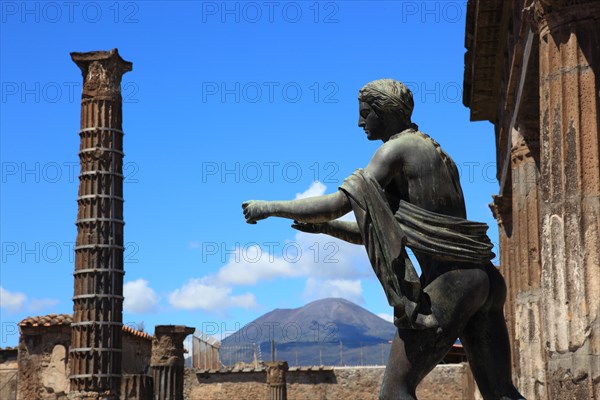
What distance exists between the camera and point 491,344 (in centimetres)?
503


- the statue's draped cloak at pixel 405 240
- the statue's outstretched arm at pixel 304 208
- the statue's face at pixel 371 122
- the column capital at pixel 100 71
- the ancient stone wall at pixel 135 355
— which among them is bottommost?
the statue's draped cloak at pixel 405 240

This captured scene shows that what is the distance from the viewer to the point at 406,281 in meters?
4.81

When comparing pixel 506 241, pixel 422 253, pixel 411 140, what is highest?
pixel 506 241

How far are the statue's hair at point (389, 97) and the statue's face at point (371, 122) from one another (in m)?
0.03

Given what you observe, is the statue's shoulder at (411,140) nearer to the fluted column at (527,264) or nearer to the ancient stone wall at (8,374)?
the fluted column at (527,264)

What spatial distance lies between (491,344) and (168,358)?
2527 centimetres

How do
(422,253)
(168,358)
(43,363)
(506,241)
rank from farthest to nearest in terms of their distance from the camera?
1. (43,363)
2. (168,358)
3. (506,241)
4. (422,253)

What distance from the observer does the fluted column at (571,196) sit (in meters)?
10.1

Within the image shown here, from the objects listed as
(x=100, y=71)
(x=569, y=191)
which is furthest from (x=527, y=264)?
(x=100, y=71)

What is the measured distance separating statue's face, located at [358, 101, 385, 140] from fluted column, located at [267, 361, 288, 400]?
35592mm

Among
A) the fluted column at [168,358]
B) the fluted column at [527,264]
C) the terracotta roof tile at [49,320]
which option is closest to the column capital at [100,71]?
the fluted column at [168,358]

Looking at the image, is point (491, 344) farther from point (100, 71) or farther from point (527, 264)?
point (100, 71)

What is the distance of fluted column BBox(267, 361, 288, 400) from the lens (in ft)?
132

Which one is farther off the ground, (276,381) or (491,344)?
(276,381)
